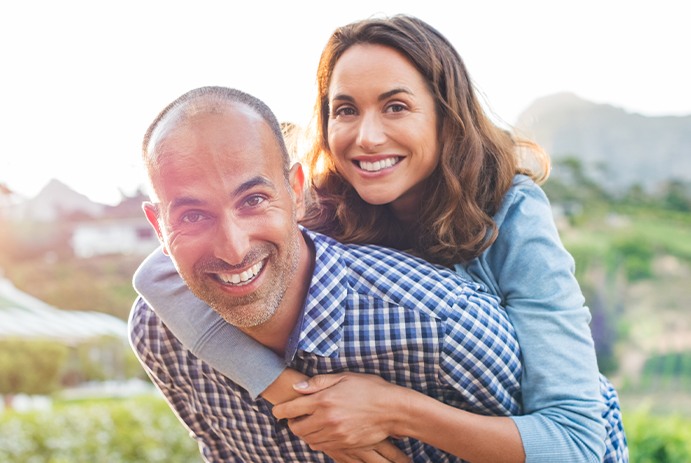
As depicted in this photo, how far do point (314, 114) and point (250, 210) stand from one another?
892 millimetres

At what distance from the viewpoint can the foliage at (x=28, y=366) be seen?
1064 cm

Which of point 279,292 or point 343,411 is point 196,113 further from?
point 343,411

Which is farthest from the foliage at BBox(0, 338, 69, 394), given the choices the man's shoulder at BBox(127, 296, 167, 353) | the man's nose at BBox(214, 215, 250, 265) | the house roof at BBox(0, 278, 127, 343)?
the man's nose at BBox(214, 215, 250, 265)

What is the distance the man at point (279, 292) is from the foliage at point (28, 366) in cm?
921

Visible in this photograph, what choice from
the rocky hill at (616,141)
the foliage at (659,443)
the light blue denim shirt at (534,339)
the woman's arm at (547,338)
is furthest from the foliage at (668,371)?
the woman's arm at (547,338)

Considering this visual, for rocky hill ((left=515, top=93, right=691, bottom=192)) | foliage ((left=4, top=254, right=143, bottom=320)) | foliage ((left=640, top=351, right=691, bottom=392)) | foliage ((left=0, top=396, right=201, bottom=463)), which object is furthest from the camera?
foliage ((left=4, top=254, right=143, bottom=320))

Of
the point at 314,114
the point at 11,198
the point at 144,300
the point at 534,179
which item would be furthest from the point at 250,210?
the point at 11,198

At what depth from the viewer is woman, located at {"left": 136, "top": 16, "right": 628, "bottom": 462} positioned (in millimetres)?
2115

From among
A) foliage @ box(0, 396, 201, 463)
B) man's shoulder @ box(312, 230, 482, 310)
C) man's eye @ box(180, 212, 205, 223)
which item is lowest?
foliage @ box(0, 396, 201, 463)

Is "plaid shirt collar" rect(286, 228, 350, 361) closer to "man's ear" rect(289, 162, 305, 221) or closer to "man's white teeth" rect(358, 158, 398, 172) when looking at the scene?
"man's ear" rect(289, 162, 305, 221)

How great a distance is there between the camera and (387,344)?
2.09 m

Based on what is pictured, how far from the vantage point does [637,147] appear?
53.3 feet

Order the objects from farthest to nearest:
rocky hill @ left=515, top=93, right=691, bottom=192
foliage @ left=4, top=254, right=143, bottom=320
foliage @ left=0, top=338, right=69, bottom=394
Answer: foliage @ left=4, top=254, right=143, bottom=320 → rocky hill @ left=515, top=93, right=691, bottom=192 → foliage @ left=0, top=338, right=69, bottom=394

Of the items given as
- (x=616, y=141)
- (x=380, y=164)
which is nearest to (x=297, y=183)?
(x=380, y=164)
